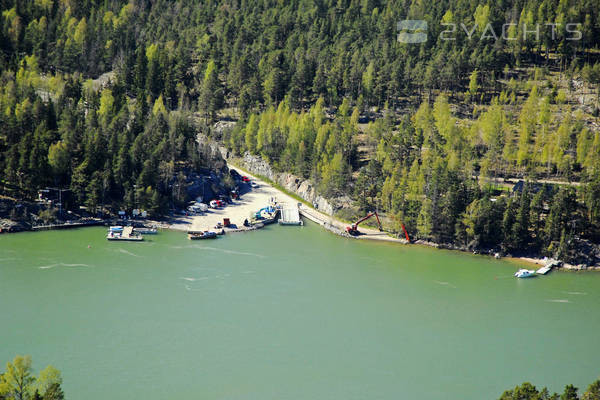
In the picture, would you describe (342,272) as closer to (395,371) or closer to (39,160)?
(395,371)

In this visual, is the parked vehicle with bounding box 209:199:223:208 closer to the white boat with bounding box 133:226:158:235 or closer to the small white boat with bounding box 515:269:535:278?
the white boat with bounding box 133:226:158:235

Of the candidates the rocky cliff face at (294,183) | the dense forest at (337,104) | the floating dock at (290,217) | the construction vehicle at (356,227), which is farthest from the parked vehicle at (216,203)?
the construction vehicle at (356,227)

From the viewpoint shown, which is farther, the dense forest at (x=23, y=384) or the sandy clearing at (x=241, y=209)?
the sandy clearing at (x=241, y=209)

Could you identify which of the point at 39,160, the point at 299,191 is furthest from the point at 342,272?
the point at 39,160

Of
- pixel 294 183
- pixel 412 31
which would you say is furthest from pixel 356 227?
pixel 412 31

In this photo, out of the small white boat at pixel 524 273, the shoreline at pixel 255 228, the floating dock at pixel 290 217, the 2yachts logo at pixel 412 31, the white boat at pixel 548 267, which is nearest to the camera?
the small white boat at pixel 524 273

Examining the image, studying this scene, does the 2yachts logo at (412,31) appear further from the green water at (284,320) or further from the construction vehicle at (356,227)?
the green water at (284,320)

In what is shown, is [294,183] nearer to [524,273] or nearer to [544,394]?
[524,273]
